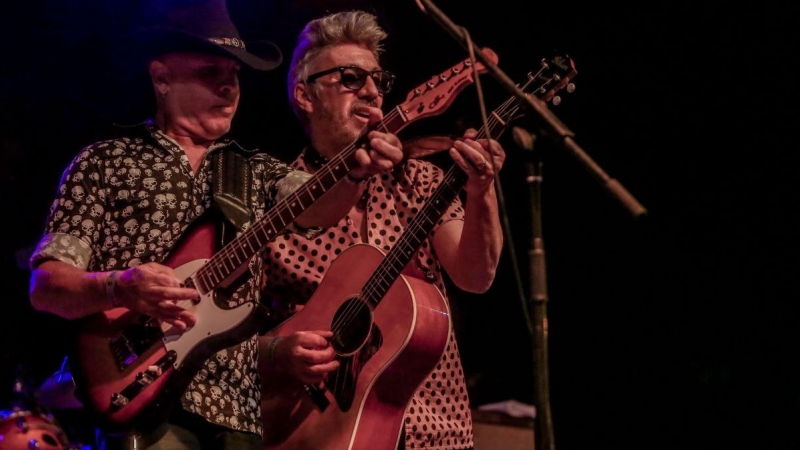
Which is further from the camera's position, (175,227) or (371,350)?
(371,350)

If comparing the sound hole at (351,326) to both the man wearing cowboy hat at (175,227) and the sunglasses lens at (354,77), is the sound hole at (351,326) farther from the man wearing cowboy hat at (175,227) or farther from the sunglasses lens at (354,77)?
the sunglasses lens at (354,77)

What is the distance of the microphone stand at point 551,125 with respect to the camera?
179 cm

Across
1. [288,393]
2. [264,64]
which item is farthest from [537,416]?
[264,64]

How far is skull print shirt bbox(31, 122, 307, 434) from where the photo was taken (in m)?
2.67

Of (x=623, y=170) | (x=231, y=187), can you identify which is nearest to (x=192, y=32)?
(x=231, y=187)

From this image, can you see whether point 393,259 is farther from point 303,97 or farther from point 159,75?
point 303,97

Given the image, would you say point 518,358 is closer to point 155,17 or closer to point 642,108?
point 642,108

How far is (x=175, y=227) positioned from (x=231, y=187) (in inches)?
9.0

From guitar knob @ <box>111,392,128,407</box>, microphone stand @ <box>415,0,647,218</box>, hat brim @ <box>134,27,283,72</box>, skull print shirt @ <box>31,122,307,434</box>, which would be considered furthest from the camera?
hat brim @ <box>134,27,283,72</box>

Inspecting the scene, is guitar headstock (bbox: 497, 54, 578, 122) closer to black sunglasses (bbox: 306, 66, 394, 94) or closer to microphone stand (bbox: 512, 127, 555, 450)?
microphone stand (bbox: 512, 127, 555, 450)

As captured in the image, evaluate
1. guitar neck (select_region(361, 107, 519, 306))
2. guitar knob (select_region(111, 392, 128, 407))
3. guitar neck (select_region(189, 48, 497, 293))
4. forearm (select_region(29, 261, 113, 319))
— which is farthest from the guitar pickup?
forearm (select_region(29, 261, 113, 319))

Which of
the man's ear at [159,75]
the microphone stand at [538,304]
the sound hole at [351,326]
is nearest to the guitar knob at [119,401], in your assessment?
the sound hole at [351,326]

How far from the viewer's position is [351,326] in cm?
294

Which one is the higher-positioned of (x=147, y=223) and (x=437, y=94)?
(x=437, y=94)
